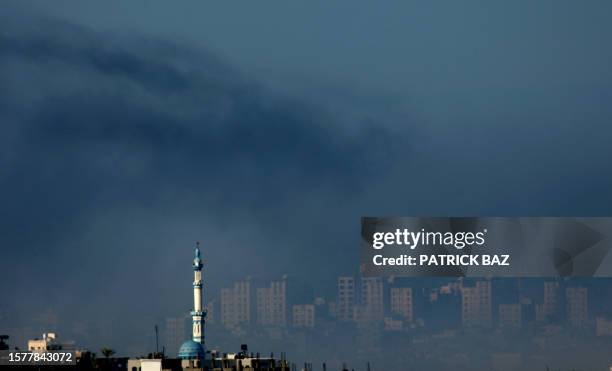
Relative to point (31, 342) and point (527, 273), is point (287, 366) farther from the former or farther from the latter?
point (527, 273)

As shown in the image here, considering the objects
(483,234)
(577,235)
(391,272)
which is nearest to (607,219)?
(577,235)

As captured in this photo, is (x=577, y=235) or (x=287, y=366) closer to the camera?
(x=577, y=235)

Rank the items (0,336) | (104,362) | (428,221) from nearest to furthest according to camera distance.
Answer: (428,221) → (0,336) → (104,362)

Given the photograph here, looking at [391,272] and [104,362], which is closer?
[391,272]

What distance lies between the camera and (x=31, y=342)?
183875mm

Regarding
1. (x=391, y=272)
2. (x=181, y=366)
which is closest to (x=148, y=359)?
(x=181, y=366)

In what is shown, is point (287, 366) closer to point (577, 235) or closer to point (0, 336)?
point (0, 336)

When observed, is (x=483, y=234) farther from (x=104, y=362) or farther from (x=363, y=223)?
(x=104, y=362)

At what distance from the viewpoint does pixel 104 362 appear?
186 meters

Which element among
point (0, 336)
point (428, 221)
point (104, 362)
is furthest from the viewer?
point (104, 362)

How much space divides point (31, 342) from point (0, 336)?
10035mm

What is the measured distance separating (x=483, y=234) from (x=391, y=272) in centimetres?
470

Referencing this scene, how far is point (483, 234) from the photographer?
205ft

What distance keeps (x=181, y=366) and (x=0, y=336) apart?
79.0ft
